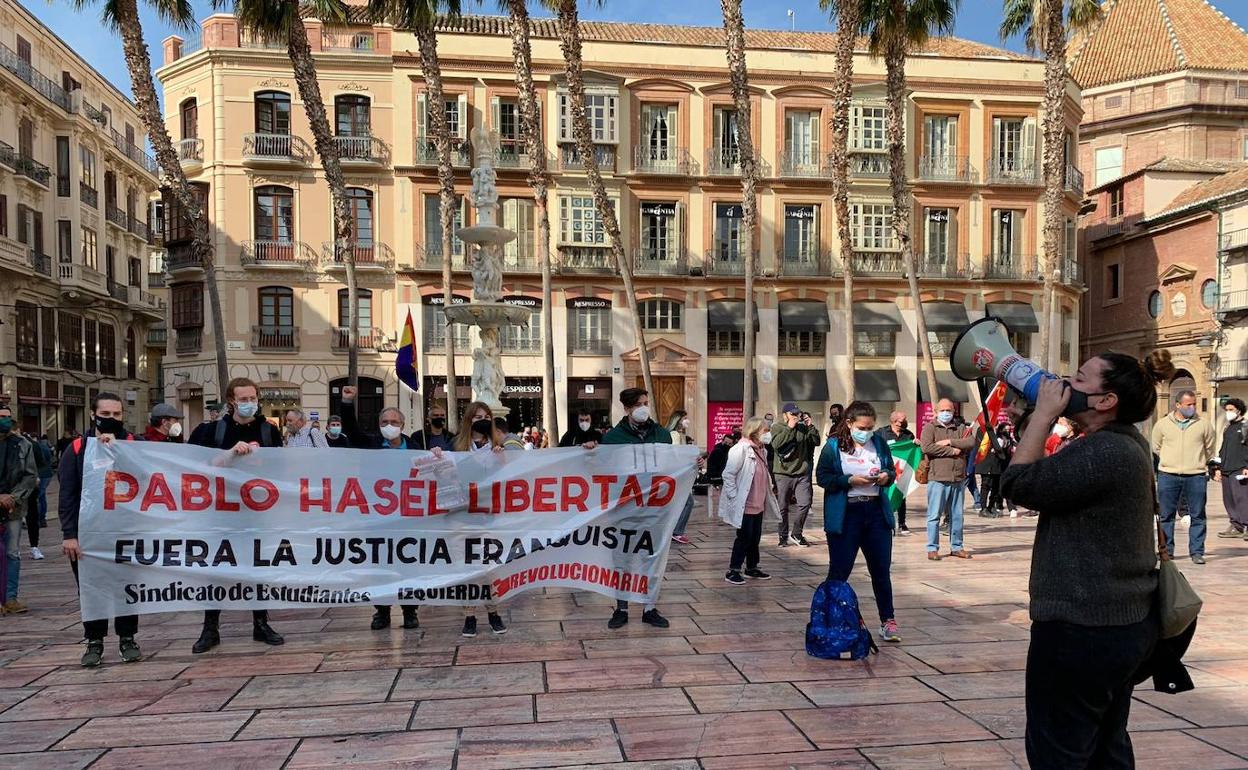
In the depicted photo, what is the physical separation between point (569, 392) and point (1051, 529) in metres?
28.0

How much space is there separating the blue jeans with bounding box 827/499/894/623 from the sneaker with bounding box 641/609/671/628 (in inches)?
55.9

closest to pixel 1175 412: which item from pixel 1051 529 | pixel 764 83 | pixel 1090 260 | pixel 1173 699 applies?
pixel 1173 699

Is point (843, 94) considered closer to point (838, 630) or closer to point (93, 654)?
point (838, 630)

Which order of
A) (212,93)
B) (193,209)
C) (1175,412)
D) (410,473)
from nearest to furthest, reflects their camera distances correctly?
1. (410,473)
2. (1175,412)
3. (193,209)
4. (212,93)

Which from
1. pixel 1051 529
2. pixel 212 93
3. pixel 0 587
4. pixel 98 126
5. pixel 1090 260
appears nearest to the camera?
pixel 1051 529

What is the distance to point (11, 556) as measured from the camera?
7.89m

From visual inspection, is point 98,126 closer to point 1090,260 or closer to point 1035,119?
point 1035,119

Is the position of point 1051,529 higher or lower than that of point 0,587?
higher

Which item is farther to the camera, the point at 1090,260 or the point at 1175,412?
the point at 1090,260

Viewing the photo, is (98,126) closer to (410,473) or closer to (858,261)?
(858,261)

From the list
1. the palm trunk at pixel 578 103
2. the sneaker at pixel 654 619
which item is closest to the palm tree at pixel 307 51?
the palm trunk at pixel 578 103

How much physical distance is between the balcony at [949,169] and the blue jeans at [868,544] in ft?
95.8

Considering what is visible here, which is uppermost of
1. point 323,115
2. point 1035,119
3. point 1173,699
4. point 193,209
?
point 1035,119

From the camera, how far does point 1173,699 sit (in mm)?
5145
